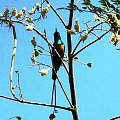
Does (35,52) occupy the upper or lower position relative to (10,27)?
lower

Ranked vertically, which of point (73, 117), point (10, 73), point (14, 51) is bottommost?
point (73, 117)

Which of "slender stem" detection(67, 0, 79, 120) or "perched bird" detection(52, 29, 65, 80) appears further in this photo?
"perched bird" detection(52, 29, 65, 80)

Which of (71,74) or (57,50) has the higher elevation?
(57,50)

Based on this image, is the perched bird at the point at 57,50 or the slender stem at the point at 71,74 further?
the perched bird at the point at 57,50

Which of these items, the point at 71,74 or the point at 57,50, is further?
the point at 57,50

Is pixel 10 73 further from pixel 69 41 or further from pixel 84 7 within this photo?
pixel 84 7

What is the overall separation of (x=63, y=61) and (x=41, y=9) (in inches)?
15.7

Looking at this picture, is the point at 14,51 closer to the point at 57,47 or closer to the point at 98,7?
the point at 57,47

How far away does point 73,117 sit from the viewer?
2.50 m

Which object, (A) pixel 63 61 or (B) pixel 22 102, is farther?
(A) pixel 63 61

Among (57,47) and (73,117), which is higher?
(57,47)

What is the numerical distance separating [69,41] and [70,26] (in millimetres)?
105

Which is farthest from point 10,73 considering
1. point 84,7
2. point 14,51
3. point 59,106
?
point 84,7

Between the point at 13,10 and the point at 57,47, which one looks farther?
the point at 57,47
